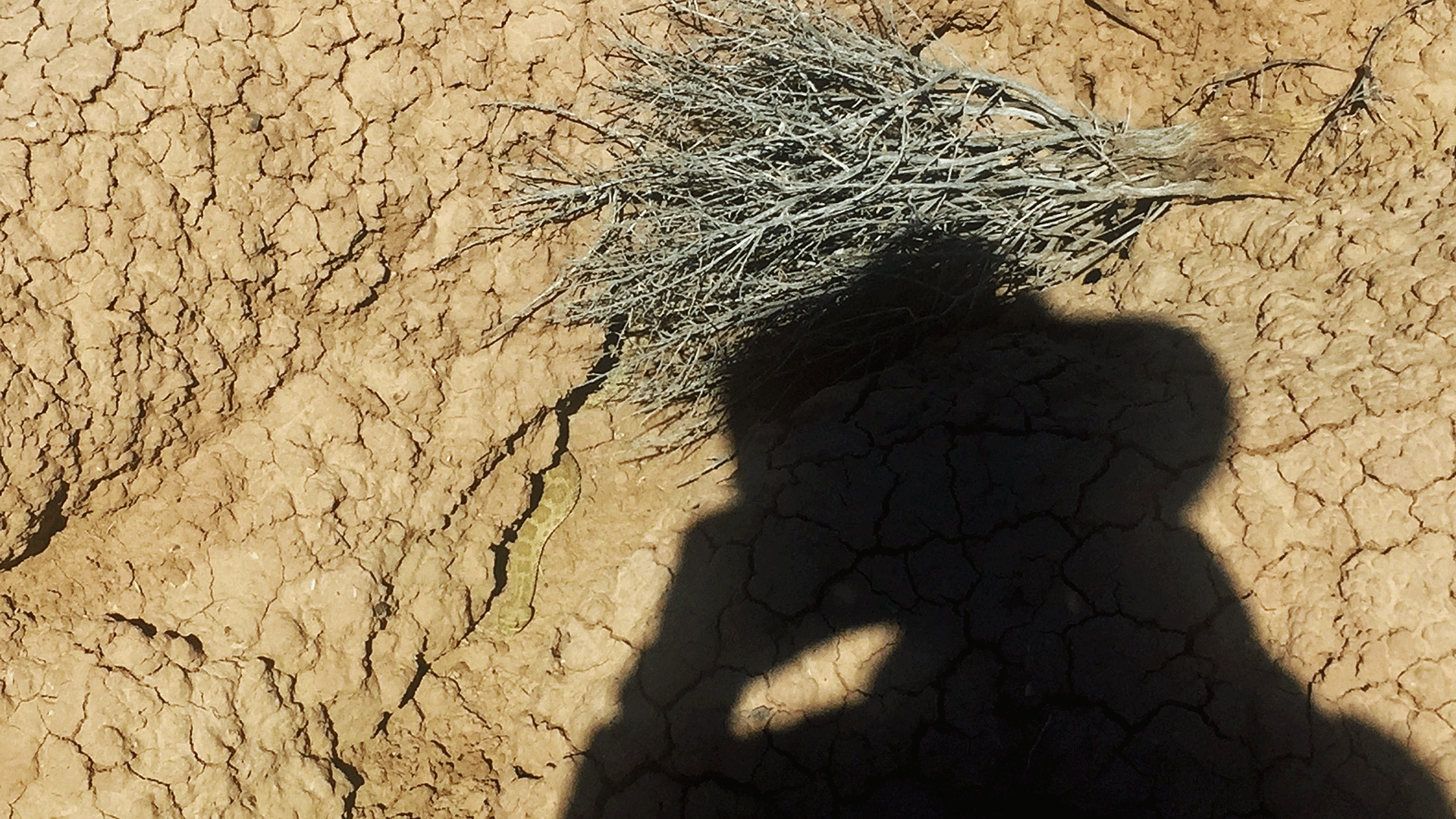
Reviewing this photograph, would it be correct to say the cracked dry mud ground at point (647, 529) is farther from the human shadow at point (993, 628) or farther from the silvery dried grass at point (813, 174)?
the silvery dried grass at point (813, 174)

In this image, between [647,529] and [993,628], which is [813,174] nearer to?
[647,529]

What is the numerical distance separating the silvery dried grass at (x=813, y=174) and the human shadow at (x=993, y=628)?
0.95 ft

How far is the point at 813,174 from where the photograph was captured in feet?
7.61

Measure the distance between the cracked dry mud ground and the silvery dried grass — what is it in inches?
6.0

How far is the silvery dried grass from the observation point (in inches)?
90.6

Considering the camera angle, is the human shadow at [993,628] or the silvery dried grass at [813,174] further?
the silvery dried grass at [813,174]

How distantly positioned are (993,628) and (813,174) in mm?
1169

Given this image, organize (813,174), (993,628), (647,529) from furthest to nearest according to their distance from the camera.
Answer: (647,529) → (813,174) → (993,628)

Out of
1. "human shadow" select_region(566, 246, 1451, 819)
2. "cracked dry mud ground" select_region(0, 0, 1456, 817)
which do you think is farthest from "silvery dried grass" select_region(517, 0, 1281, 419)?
"human shadow" select_region(566, 246, 1451, 819)

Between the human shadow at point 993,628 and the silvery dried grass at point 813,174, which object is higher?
the silvery dried grass at point 813,174

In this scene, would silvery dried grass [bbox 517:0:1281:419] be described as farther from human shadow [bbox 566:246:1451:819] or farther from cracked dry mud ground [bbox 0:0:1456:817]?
human shadow [bbox 566:246:1451:819]

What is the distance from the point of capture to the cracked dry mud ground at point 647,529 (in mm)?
1816

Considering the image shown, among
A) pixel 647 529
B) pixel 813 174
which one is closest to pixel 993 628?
pixel 647 529

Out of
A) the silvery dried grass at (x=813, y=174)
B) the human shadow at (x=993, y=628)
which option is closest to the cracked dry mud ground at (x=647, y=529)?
the human shadow at (x=993, y=628)
